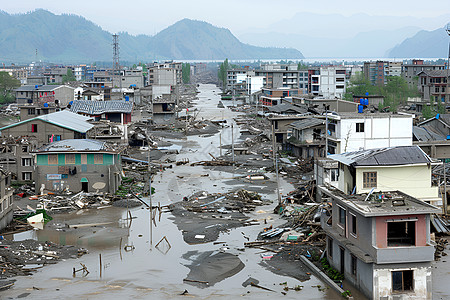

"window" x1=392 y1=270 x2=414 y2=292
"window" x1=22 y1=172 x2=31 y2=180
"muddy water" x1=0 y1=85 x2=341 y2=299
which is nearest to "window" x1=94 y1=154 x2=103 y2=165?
"muddy water" x1=0 y1=85 x2=341 y2=299

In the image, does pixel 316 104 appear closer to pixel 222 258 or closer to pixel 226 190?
pixel 226 190

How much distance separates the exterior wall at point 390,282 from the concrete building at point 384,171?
315 centimetres

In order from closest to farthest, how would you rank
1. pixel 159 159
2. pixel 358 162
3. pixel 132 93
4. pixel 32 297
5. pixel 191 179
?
pixel 32 297, pixel 358 162, pixel 191 179, pixel 159 159, pixel 132 93

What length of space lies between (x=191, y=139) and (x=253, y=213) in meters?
32.9

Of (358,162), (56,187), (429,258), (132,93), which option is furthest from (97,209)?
(132,93)

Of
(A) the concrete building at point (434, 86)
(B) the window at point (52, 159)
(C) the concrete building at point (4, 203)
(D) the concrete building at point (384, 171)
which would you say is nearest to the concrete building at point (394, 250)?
(D) the concrete building at point (384, 171)

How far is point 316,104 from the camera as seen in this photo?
2357 inches

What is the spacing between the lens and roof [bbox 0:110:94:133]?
1574 inches

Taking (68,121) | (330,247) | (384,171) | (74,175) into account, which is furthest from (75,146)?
(384,171)

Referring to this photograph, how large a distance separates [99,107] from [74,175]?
17.9 m

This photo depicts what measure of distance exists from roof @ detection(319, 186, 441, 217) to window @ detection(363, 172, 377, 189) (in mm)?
899

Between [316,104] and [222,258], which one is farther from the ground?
[316,104]

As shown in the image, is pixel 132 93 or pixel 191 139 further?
pixel 132 93

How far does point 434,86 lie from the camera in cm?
7612
